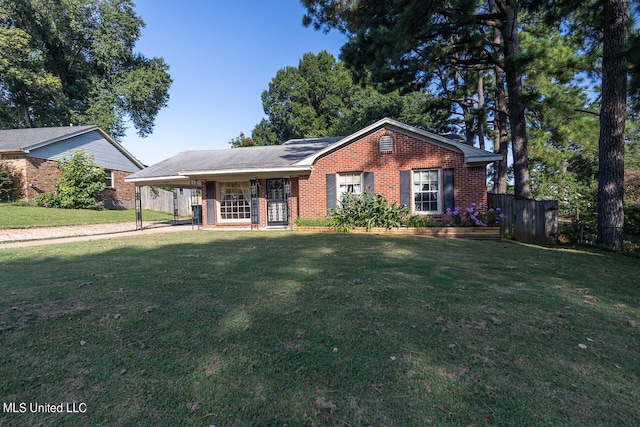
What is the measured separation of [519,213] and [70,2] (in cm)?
4150

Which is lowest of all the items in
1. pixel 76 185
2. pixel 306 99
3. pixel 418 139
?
pixel 76 185

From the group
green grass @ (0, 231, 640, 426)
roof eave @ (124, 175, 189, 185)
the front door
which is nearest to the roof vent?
the front door

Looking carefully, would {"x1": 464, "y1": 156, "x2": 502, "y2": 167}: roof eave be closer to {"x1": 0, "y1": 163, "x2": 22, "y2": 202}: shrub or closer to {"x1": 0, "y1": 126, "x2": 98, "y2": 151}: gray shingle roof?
{"x1": 0, "y1": 126, "x2": 98, "y2": 151}: gray shingle roof

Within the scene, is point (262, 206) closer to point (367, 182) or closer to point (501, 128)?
point (367, 182)

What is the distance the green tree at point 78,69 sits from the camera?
90.7ft

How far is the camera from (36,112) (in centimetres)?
3100

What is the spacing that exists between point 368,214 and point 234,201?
6.63 m

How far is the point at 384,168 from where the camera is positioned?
11828 millimetres

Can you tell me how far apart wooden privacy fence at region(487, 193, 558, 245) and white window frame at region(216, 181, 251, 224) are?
10301mm

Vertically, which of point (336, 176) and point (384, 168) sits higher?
point (384, 168)

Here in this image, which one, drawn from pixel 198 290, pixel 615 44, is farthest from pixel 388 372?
pixel 615 44

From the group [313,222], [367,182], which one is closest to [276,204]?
[313,222]

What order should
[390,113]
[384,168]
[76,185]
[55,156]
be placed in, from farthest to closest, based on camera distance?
[390,113] → [55,156] → [76,185] → [384,168]

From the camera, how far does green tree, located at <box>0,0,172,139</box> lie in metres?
27.7
